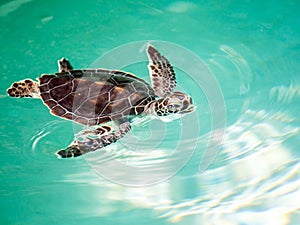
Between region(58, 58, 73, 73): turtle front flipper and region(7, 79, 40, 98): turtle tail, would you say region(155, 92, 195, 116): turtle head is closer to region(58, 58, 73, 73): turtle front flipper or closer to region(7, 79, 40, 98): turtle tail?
region(58, 58, 73, 73): turtle front flipper

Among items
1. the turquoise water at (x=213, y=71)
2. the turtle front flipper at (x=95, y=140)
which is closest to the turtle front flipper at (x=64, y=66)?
the turquoise water at (x=213, y=71)

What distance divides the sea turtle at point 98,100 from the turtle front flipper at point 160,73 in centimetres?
37

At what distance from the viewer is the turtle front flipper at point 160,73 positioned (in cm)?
478

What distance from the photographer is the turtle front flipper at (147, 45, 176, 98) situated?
4.78m

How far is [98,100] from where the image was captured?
4328 millimetres

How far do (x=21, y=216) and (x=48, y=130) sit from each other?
555 centimetres

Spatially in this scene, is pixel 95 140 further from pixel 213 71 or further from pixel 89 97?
pixel 213 71

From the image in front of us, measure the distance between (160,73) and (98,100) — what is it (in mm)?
1147

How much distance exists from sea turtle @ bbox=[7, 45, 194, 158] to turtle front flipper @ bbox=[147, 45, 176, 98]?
1.23ft

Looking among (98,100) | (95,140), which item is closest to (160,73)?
(98,100)

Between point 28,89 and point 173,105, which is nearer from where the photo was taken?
point 173,105

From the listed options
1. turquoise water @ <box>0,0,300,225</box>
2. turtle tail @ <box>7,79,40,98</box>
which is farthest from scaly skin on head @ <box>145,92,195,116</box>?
turtle tail @ <box>7,79,40,98</box>

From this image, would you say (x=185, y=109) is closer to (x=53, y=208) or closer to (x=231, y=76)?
(x=231, y=76)

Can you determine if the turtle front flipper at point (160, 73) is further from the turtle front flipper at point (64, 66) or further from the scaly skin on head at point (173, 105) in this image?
the turtle front flipper at point (64, 66)
